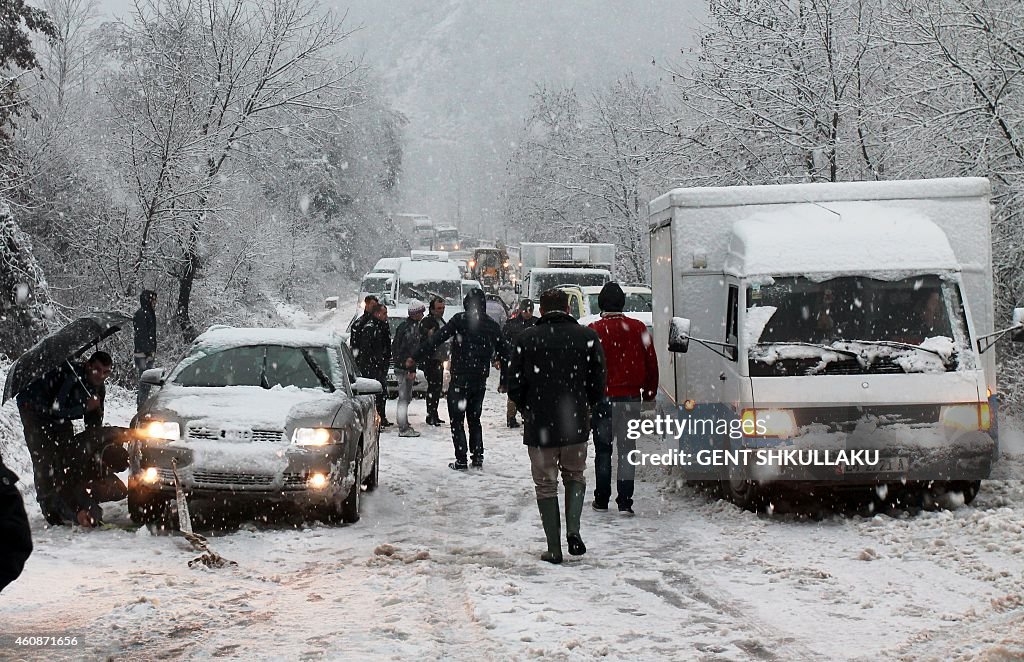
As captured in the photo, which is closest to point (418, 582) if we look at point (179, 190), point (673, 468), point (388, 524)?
point (388, 524)

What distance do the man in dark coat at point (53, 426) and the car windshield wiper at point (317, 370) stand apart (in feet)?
6.49

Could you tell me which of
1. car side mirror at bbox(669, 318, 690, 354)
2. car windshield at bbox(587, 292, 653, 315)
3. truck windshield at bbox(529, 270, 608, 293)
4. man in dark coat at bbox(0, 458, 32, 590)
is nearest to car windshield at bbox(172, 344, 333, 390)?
car side mirror at bbox(669, 318, 690, 354)

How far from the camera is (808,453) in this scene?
8.95 m

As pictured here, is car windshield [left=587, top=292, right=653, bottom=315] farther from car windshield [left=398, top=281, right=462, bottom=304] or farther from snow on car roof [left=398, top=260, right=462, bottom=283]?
snow on car roof [left=398, top=260, right=462, bottom=283]

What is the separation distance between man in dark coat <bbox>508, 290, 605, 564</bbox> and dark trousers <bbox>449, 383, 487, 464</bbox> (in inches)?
169

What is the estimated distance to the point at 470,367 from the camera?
41.4 ft

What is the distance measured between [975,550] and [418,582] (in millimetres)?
3833

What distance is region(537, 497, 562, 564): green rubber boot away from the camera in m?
7.77

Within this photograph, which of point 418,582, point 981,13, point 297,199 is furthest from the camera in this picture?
point 297,199

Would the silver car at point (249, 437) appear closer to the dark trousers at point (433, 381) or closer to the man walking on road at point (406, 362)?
the man walking on road at point (406, 362)

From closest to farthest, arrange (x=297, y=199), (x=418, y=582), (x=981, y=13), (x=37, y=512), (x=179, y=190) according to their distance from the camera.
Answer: (x=418, y=582) < (x=37, y=512) < (x=981, y=13) < (x=179, y=190) < (x=297, y=199)

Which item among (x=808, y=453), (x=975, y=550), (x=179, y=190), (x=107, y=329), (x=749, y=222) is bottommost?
(x=975, y=550)

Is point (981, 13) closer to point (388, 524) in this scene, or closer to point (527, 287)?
point (388, 524)

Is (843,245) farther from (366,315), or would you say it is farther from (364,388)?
(366,315)
